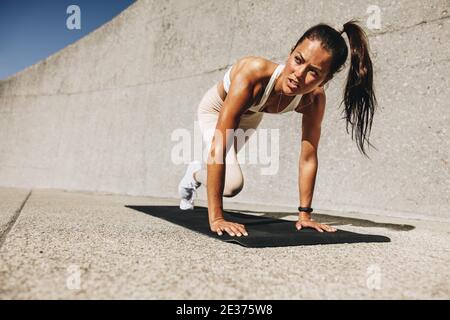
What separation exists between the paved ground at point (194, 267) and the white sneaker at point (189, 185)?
1.05 metres

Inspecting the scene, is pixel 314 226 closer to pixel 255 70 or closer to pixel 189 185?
pixel 255 70

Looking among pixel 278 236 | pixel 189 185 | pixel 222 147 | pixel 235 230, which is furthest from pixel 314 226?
pixel 189 185

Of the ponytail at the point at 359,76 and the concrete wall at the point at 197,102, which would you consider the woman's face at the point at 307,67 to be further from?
the concrete wall at the point at 197,102

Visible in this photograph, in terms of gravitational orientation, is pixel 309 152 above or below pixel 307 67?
below

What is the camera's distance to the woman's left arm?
244cm

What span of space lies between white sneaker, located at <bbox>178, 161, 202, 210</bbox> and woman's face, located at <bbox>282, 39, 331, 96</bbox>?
1.37 meters

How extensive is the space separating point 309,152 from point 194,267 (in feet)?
4.77

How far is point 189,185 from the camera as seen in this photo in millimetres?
3242

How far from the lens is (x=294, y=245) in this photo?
6.03 feet

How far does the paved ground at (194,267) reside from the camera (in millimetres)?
1048

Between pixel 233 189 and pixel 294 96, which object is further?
pixel 233 189

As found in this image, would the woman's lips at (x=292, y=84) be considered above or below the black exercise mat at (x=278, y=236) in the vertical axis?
above

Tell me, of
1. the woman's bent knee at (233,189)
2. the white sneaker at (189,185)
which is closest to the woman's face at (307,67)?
the woman's bent knee at (233,189)

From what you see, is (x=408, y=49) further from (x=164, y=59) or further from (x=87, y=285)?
(x=164, y=59)
